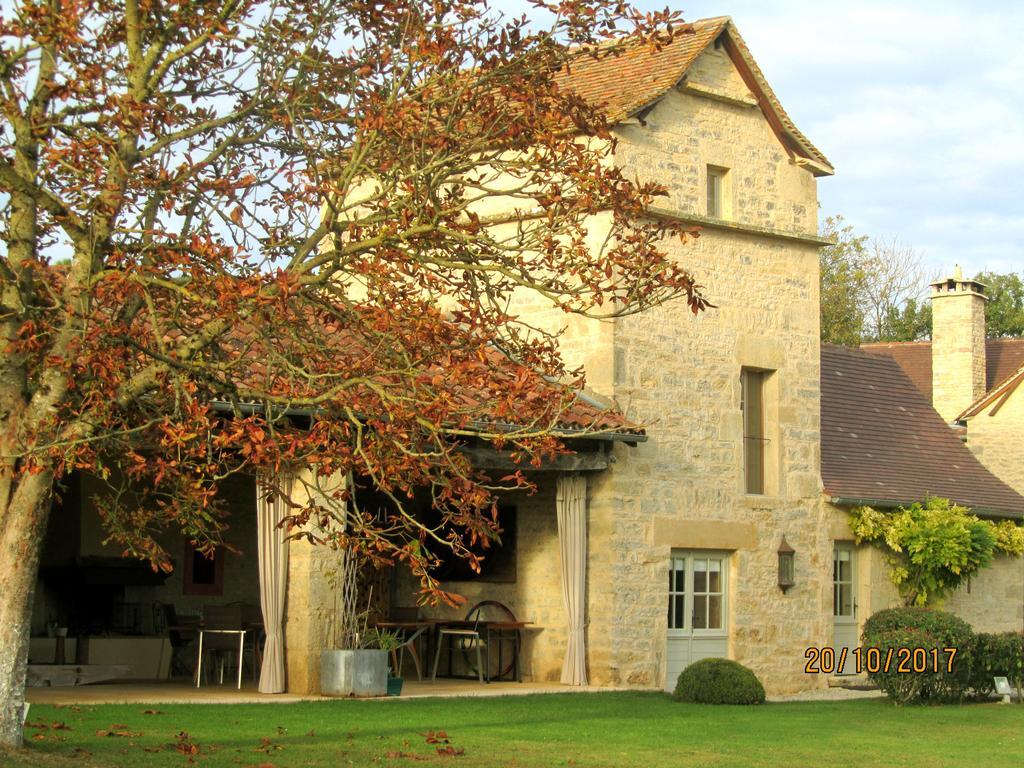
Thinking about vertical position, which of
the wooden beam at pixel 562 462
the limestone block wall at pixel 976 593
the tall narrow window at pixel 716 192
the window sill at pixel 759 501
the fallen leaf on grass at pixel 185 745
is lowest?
the fallen leaf on grass at pixel 185 745

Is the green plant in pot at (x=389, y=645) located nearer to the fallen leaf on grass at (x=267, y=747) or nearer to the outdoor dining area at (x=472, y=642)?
the outdoor dining area at (x=472, y=642)

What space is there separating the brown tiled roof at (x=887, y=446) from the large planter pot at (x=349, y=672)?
7295 millimetres

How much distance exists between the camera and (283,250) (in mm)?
9562

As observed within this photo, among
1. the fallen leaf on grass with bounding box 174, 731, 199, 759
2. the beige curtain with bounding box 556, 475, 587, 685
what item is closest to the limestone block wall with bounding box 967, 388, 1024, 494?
the beige curtain with bounding box 556, 475, 587, 685

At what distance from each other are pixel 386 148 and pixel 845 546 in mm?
13128

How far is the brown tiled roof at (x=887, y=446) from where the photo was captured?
20.6 metres

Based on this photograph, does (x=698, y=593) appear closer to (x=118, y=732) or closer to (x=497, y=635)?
(x=497, y=635)

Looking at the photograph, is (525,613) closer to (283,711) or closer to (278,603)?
(278,603)

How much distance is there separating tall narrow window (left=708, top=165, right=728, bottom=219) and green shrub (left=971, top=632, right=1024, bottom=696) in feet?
18.6

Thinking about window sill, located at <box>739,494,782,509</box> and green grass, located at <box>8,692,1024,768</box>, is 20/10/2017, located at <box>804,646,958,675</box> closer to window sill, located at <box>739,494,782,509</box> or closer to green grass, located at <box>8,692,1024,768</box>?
green grass, located at <box>8,692,1024,768</box>

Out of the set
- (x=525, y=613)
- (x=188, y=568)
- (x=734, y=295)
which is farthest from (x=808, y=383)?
(x=188, y=568)

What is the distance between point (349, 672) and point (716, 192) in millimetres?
7527

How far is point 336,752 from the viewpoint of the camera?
10352 mm

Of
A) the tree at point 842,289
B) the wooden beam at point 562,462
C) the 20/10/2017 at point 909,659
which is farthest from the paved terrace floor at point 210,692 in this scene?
the tree at point 842,289
